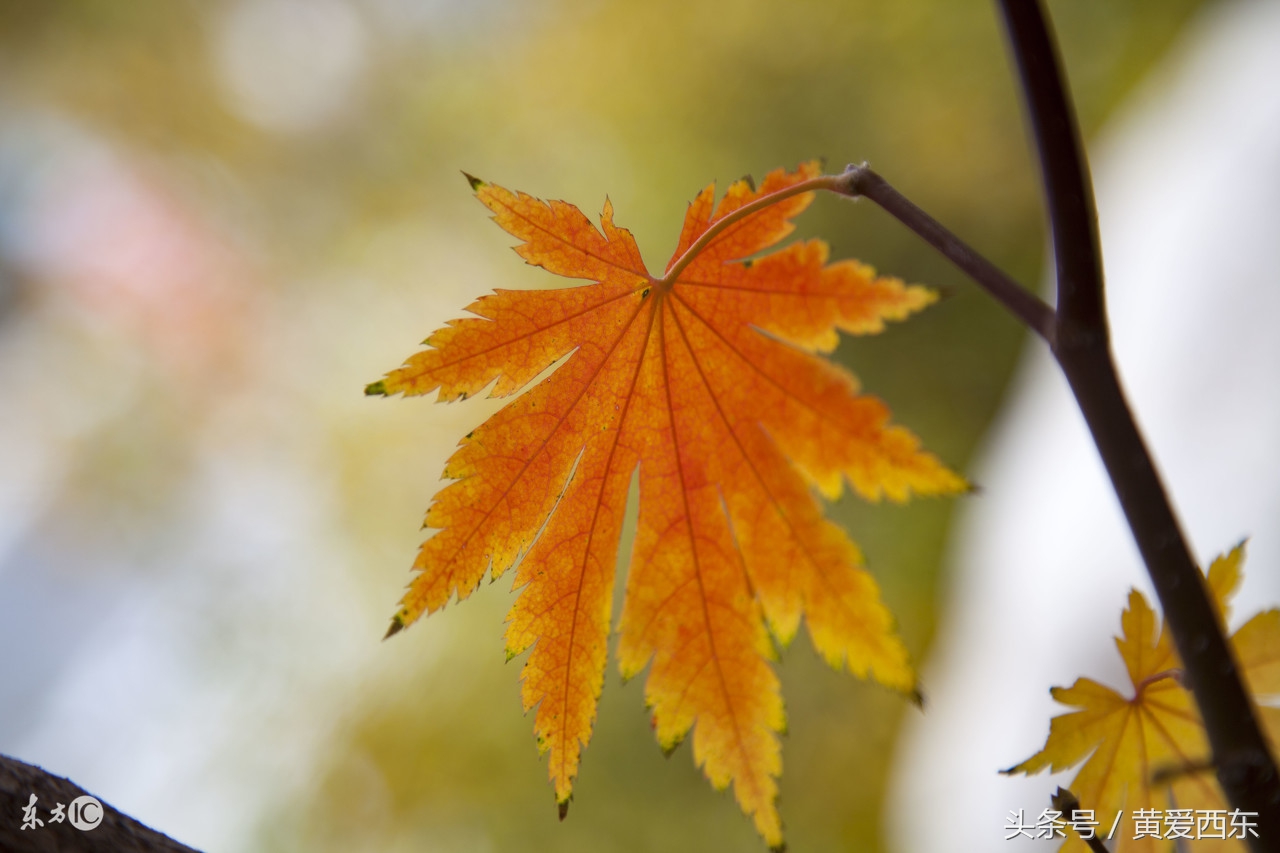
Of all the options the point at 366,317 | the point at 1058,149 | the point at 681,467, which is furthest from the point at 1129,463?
the point at 366,317

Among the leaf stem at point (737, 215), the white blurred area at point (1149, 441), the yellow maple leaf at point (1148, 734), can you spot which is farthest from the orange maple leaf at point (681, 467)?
the white blurred area at point (1149, 441)

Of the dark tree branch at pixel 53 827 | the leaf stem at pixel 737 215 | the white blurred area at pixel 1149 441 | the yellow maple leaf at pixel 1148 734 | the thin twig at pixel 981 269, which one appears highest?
the white blurred area at pixel 1149 441

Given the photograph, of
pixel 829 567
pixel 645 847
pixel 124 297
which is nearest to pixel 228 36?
pixel 124 297

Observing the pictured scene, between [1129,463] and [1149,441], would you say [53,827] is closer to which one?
[1129,463]

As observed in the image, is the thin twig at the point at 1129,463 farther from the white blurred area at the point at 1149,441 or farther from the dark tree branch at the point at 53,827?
the white blurred area at the point at 1149,441

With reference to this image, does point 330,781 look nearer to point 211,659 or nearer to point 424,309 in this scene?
point 211,659
